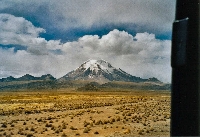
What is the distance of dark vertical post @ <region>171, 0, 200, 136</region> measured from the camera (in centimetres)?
245

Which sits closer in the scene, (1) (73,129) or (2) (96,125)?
(1) (73,129)

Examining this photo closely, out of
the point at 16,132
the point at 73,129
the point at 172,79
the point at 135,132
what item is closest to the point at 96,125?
the point at 73,129

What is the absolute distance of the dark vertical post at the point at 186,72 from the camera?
2.45m

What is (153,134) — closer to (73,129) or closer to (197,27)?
(73,129)

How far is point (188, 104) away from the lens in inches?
96.7

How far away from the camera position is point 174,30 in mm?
2607

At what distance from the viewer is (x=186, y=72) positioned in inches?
98.0

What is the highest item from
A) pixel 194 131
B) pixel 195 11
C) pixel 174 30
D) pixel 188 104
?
pixel 195 11

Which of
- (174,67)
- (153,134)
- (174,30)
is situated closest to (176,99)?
(174,67)

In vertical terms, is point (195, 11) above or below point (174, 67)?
above

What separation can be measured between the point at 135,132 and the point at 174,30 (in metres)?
18.6

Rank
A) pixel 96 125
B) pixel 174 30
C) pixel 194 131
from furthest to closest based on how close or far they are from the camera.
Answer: pixel 96 125
pixel 174 30
pixel 194 131

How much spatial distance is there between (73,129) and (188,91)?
20520 millimetres

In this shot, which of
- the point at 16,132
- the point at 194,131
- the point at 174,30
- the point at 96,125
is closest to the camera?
the point at 194,131
